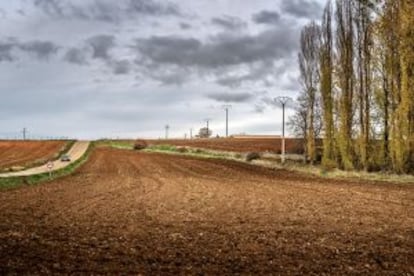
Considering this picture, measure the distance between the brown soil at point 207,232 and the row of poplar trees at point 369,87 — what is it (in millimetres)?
12512

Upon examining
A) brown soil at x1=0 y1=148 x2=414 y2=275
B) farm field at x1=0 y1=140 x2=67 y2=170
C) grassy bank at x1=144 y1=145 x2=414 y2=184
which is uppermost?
farm field at x1=0 y1=140 x2=67 y2=170

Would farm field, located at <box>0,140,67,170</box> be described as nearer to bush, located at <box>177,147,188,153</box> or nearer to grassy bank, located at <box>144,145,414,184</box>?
bush, located at <box>177,147,188,153</box>

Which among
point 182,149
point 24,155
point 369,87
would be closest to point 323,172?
point 369,87

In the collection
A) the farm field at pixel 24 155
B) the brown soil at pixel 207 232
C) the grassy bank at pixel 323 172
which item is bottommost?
the brown soil at pixel 207 232

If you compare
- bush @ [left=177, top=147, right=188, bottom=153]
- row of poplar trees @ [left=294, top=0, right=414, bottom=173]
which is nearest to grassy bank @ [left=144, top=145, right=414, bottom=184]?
row of poplar trees @ [left=294, top=0, right=414, bottom=173]

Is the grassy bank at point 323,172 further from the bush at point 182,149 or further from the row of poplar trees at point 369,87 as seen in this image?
the bush at point 182,149

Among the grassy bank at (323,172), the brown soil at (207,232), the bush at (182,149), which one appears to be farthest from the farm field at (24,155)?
the brown soil at (207,232)

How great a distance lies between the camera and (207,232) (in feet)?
53.8

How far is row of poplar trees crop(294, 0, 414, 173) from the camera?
40281 mm

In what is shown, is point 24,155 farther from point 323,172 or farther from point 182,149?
point 323,172

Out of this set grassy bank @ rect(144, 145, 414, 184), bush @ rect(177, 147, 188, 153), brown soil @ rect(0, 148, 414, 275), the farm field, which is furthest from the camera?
bush @ rect(177, 147, 188, 153)

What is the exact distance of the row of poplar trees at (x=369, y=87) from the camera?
4028 centimetres

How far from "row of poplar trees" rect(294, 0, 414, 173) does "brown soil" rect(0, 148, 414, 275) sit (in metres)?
12.5

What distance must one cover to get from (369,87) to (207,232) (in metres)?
31.4
